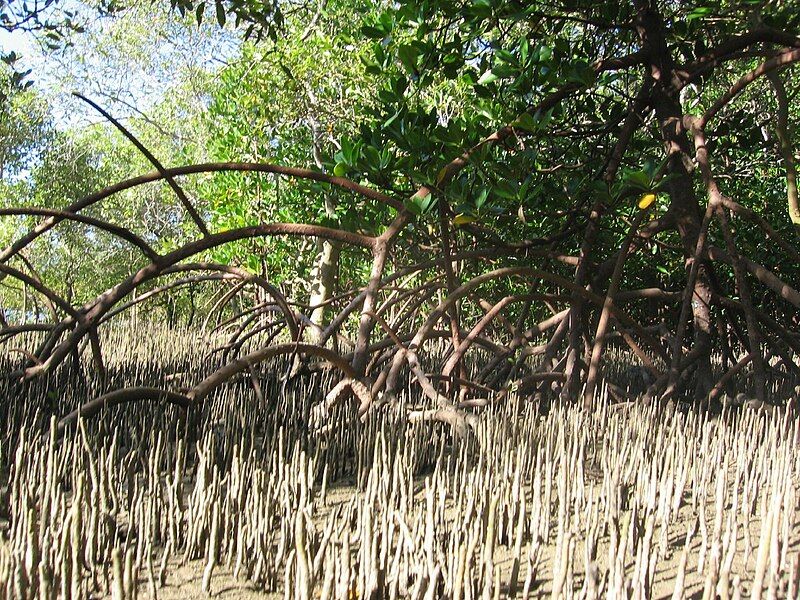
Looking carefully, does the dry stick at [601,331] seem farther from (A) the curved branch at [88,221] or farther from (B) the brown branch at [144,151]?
(A) the curved branch at [88,221]

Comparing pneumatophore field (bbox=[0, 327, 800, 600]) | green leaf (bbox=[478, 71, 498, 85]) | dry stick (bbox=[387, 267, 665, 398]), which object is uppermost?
green leaf (bbox=[478, 71, 498, 85])

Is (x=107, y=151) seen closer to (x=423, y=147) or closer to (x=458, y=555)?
(x=423, y=147)

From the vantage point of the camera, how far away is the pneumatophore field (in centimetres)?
155

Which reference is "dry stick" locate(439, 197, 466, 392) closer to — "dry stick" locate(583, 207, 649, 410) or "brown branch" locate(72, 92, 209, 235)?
"dry stick" locate(583, 207, 649, 410)

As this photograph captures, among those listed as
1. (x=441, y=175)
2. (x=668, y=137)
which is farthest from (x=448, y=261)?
(x=668, y=137)

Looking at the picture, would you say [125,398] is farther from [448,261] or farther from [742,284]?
[742,284]

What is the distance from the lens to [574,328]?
3830 millimetres

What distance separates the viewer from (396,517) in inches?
68.5

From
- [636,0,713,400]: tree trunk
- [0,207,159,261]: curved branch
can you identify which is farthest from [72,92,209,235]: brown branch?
[636,0,713,400]: tree trunk

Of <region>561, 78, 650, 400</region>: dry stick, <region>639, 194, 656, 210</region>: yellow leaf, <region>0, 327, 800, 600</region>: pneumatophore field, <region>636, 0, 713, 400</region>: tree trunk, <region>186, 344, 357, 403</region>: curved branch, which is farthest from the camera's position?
<region>636, 0, 713, 400</region>: tree trunk

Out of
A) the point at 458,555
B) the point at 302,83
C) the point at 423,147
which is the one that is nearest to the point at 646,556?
the point at 458,555

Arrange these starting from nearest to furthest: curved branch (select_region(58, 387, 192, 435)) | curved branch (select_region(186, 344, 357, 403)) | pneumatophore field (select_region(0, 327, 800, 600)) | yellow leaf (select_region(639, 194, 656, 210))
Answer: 1. pneumatophore field (select_region(0, 327, 800, 600))
2. curved branch (select_region(58, 387, 192, 435))
3. curved branch (select_region(186, 344, 357, 403))
4. yellow leaf (select_region(639, 194, 656, 210))

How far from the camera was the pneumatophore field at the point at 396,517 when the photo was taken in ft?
5.08

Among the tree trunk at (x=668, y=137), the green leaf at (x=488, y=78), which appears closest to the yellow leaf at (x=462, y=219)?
the green leaf at (x=488, y=78)
